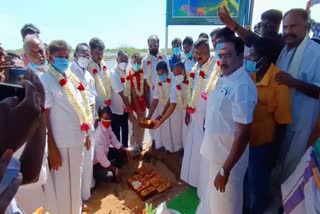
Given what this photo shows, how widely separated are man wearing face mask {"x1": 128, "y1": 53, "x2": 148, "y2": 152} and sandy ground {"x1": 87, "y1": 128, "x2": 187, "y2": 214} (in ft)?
1.29

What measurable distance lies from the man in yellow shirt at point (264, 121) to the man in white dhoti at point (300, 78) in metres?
0.11

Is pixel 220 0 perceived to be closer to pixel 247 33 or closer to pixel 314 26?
pixel 314 26

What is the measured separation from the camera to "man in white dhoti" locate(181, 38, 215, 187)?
3621 millimetres

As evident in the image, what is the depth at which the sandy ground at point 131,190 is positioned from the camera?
12.4 ft

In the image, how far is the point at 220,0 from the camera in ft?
19.2

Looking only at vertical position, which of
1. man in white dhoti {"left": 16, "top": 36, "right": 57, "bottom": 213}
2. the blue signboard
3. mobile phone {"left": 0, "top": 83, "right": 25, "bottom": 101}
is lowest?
man in white dhoti {"left": 16, "top": 36, "right": 57, "bottom": 213}

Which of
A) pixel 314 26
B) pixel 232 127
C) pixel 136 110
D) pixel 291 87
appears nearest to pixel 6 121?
pixel 232 127

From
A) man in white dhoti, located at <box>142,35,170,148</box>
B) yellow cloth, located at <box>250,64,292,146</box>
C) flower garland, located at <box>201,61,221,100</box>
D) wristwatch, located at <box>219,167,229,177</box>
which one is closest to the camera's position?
wristwatch, located at <box>219,167,229,177</box>

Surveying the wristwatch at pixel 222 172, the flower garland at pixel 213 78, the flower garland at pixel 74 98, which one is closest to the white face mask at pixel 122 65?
the flower garland at pixel 74 98

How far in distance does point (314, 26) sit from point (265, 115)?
1.61m

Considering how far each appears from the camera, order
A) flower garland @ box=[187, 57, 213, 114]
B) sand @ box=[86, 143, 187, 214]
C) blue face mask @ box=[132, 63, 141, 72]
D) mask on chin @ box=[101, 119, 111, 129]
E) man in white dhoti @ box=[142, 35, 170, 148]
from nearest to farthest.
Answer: flower garland @ box=[187, 57, 213, 114], sand @ box=[86, 143, 187, 214], mask on chin @ box=[101, 119, 111, 129], blue face mask @ box=[132, 63, 141, 72], man in white dhoti @ box=[142, 35, 170, 148]

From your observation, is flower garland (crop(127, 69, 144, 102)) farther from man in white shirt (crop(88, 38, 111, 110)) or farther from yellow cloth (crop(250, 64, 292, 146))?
yellow cloth (crop(250, 64, 292, 146))

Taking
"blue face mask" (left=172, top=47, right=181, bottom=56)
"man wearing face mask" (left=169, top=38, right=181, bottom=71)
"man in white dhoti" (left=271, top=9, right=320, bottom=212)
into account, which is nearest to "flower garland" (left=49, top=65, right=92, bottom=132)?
"man in white dhoti" (left=271, top=9, right=320, bottom=212)

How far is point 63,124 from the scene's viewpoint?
290 centimetres
